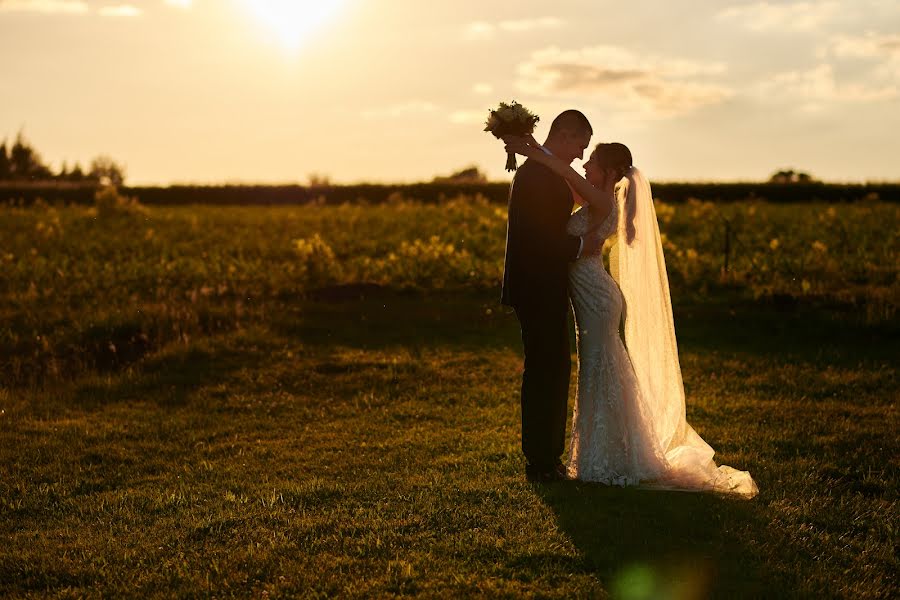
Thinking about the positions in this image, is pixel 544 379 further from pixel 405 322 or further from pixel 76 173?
pixel 76 173

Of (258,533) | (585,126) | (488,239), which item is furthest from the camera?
(488,239)

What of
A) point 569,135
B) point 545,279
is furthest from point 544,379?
point 569,135

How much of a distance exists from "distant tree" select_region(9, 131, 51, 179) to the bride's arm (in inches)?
3388

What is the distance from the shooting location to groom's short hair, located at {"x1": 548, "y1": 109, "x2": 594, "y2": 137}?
8445mm

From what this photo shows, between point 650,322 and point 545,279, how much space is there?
129cm

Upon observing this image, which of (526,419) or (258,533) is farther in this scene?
(526,419)

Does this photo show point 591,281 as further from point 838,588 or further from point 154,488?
point 154,488

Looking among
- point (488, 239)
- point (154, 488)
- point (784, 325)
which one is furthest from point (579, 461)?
point (488, 239)

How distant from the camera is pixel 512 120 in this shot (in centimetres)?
846

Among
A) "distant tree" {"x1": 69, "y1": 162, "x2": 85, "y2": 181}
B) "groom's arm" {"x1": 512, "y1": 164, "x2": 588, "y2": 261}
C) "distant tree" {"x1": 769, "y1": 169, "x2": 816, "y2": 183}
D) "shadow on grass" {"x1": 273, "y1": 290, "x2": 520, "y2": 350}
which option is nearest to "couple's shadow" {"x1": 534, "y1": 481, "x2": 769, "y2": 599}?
"groom's arm" {"x1": 512, "y1": 164, "x2": 588, "y2": 261}

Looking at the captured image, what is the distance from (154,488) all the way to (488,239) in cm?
2024

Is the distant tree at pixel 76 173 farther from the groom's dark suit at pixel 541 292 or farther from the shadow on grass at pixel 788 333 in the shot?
the groom's dark suit at pixel 541 292

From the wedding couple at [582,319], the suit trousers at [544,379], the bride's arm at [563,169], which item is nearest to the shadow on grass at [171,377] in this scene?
the suit trousers at [544,379]

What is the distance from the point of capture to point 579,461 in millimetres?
8984
